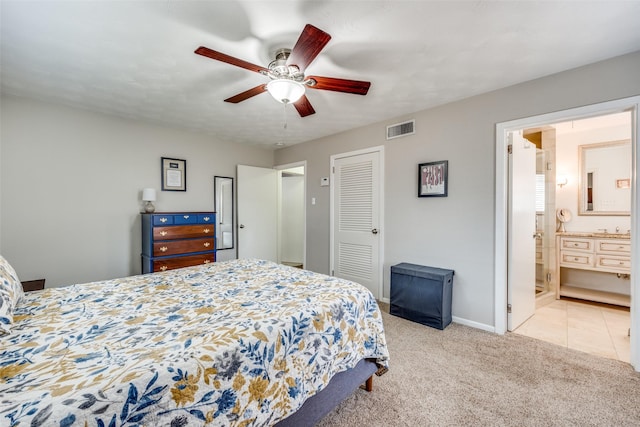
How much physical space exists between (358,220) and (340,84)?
2190 millimetres

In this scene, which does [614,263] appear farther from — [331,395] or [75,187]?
[75,187]

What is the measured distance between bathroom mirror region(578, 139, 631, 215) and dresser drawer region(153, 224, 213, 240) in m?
5.31

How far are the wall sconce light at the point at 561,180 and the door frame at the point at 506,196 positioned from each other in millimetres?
2221

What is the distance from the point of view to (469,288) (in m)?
2.85

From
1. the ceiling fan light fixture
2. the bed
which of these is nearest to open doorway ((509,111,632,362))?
the bed

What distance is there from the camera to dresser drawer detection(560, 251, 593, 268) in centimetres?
354

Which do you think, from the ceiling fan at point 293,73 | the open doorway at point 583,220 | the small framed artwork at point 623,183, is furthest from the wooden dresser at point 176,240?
the small framed artwork at point 623,183

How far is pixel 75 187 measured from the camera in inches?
122

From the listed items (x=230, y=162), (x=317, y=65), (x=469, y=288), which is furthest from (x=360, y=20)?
(x=230, y=162)

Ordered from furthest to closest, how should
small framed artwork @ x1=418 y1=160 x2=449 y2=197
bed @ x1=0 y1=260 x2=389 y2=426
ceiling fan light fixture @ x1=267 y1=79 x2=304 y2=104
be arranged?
small framed artwork @ x1=418 y1=160 x2=449 y2=197 < ceiling fan light fixture @ x1=267 y1=79 x2=304 y2=104 < bed @ x1=0 y1=260 x2=389 y2=426

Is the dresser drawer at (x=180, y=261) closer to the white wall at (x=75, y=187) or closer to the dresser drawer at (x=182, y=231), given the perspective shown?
the dresser drawer at (x=182, y=231)

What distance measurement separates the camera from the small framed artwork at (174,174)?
12.3 feet

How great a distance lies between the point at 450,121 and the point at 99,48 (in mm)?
3192

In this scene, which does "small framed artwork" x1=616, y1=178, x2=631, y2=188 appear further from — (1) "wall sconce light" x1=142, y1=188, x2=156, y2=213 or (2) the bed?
(1) "wall sconce light" x1=142, y1=188, x2=156, y2=213
